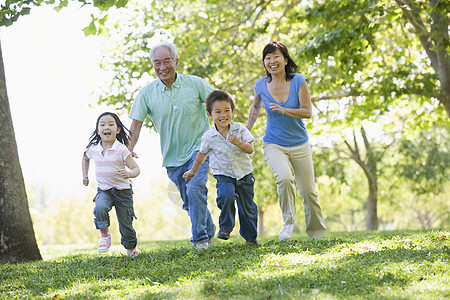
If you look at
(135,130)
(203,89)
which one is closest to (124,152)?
(135,130)

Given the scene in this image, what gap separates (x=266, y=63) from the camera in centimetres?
701

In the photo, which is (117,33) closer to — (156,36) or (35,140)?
(156,36)

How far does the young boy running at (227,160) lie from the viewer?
635 cm

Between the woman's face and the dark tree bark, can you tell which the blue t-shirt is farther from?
the dark tree bark

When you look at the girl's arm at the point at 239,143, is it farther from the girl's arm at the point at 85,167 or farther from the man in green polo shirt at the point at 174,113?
the girl's arm at the point at 85,167

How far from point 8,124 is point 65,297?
402cm

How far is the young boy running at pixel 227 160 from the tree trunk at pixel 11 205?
107 inches

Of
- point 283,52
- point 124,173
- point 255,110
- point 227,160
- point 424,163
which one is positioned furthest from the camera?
point 424,163

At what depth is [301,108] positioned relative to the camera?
22.4 ft

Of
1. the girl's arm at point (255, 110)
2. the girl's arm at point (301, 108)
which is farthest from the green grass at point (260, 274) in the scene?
the girl's arm at point (255, 110)

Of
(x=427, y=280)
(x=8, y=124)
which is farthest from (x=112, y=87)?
(x=427, y=280)

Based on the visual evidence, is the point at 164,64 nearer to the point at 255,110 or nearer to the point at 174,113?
the point at 174,113

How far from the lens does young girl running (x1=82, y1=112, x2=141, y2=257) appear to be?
6.38m

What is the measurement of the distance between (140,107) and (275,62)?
73.2 inches
